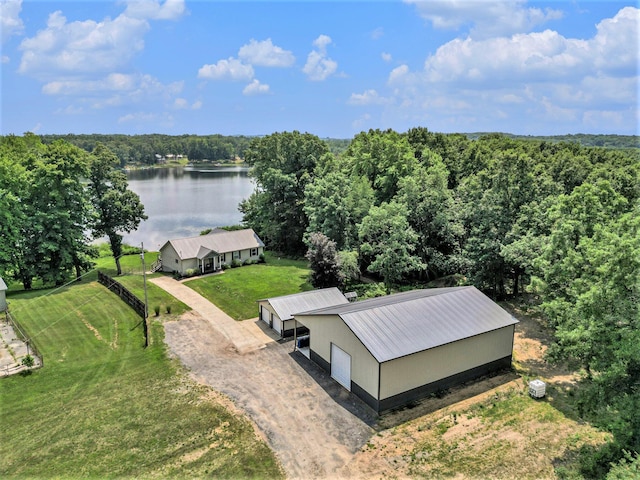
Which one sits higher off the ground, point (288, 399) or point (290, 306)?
point (290, 306)

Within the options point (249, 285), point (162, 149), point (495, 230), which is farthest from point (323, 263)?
point (162, 149)

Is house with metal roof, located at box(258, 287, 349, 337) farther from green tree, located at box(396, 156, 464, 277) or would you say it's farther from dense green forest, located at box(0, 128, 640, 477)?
green tree, located at box(396, 156, 464, 277)

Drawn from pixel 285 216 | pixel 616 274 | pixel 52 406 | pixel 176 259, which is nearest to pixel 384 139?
pixel 285 216

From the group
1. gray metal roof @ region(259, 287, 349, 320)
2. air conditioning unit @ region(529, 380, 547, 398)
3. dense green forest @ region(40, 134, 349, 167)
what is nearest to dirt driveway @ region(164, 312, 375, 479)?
gray metal roof @ region(259, 287, 349, 320)

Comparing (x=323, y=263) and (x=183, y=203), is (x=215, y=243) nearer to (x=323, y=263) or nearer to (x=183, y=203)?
(x=323, y=263)

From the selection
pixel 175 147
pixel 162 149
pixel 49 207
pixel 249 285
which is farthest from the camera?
pixel 175 147

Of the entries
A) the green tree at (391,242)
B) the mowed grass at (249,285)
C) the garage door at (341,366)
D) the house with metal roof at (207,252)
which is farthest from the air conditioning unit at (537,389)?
the house with metal roof at (207,252)

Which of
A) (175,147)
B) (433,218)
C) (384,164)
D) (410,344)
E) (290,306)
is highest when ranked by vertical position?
(175,147)
